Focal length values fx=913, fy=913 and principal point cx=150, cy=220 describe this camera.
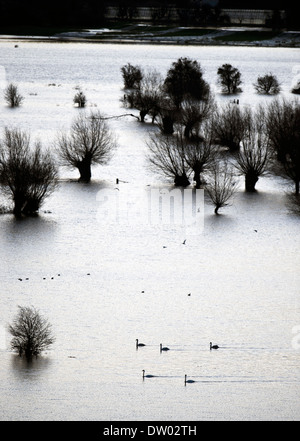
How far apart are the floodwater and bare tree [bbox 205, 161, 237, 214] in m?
0.56

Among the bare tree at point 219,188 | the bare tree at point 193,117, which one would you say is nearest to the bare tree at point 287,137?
the bare tree at point 219,188

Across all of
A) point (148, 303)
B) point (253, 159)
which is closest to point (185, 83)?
point (253, 159)

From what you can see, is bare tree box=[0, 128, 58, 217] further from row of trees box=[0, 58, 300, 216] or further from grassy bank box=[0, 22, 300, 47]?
grassy bank box=[0, 22, 300, 47]

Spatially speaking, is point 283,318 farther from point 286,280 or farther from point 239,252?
point 239,252

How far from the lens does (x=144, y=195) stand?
40219 mm

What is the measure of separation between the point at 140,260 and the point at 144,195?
9.12m

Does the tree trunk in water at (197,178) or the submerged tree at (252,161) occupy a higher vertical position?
the submerged tree at (252,161)

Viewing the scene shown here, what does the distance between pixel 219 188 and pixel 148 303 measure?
11711mm

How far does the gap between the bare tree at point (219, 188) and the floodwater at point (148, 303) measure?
0.56 m

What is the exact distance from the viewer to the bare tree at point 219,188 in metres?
38.1

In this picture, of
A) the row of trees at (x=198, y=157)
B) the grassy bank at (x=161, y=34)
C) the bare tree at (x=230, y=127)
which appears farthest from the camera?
the grassy bank at (x=161, y=34)

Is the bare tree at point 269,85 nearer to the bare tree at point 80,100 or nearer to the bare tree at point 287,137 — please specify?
the bare tree at point 80,100

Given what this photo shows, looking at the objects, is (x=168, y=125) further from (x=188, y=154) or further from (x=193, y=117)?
(x=188, y=154)

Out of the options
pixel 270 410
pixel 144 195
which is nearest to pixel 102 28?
pixel 144 195
